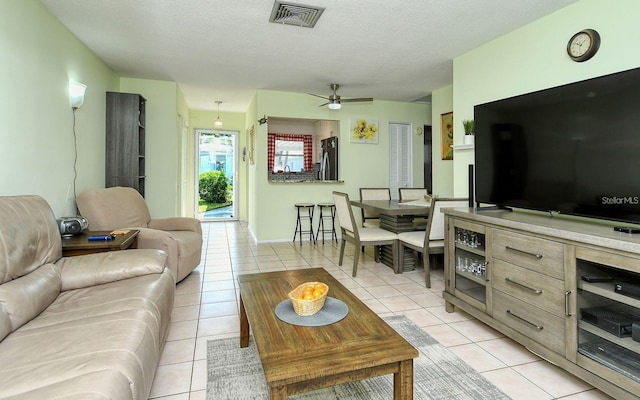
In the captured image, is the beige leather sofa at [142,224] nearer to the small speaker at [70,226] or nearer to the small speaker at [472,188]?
the small speaker at [70,226]

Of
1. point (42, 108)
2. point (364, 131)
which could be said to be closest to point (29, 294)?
point (42, 108)

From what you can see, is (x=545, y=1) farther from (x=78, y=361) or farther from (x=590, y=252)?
(x=78, y=361)

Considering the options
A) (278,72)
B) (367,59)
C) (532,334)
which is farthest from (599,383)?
(278,72)

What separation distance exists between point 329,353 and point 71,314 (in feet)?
4.12

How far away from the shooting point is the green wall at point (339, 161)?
5.62 metres

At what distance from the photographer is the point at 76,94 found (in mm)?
3188

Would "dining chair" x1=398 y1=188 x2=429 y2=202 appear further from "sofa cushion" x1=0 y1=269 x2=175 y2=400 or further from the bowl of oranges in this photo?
"sofa cushion" x1=0 y1=269 x2=175 y2=400

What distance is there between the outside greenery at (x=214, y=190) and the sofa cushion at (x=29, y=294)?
6.37m

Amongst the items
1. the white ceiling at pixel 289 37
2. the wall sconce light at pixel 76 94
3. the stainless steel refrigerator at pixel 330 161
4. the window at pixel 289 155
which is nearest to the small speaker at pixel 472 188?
the white ceiling at pixel 289 37

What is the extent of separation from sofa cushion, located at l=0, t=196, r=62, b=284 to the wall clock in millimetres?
3840

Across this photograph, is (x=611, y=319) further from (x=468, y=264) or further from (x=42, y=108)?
(x=42, y=108)

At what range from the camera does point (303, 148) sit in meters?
8.38

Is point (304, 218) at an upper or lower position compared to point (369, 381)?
upper

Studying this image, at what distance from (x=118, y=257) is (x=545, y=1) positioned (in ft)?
12.0
